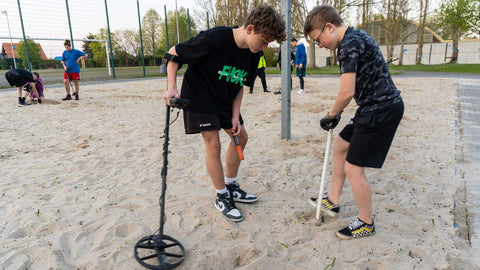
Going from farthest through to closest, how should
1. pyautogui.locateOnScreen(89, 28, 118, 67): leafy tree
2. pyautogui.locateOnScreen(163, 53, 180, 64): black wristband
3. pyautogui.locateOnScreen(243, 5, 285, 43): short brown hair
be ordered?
pyautogui.locateOnScreen(89, 28, 118, 67): leafy tree, pyautogui.locateOnScreen(163, 53, 180, 64): black wristband, pyautogui.locateOnScreen(243, 5, 285, 43): short brown hair

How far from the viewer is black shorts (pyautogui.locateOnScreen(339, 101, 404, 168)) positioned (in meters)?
2.13

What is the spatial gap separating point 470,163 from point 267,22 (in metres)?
3.27

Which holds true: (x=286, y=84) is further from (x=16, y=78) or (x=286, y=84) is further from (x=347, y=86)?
(x=16, y=78)

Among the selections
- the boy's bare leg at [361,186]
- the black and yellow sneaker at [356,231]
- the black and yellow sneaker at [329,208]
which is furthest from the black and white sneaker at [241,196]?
the boy's bare leg at [361,186]

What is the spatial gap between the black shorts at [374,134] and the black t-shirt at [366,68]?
5cm

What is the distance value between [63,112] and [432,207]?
761 cm

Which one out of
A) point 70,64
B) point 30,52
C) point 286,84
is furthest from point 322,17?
point 30,52

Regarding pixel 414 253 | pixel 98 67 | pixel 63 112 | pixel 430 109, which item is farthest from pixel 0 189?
pixel 98 67

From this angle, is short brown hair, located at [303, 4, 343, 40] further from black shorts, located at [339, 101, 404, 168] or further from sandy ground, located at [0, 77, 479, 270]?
sandy ground, located at [0, 77, 479, 270]

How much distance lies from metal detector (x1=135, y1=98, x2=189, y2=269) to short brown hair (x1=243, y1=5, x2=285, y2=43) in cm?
77

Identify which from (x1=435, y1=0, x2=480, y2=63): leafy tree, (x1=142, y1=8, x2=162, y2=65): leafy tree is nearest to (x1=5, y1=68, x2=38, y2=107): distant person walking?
(x1=142, y1=8, x2=162, y2=65): leafy tree

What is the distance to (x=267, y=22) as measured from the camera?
2240mm

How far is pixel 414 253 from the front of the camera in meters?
2.22

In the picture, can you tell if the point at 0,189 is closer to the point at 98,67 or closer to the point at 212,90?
the point at 212,90
